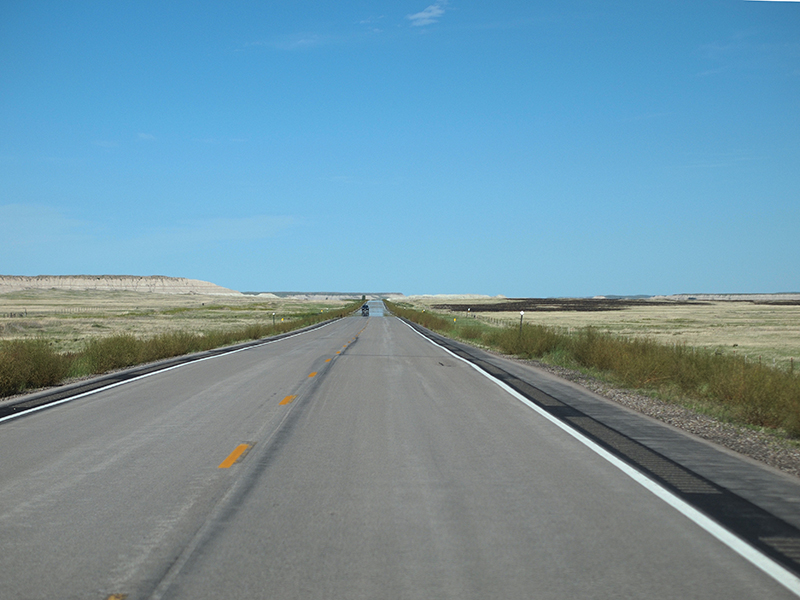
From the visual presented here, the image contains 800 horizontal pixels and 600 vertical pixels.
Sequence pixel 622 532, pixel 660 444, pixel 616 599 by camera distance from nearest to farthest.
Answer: pixel 616 599, pixel 622 532, pixel 660 444

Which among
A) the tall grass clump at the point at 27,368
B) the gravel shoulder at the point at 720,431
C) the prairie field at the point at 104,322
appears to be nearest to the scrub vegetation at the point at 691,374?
the gravel shoulder at the point at 720,431

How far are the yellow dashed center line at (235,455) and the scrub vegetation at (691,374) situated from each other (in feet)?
24.7

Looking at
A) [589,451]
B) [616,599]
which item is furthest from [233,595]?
[589,451]

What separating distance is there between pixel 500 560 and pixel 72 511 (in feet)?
11.6

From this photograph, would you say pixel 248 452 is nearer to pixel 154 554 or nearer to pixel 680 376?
pixel 154 554

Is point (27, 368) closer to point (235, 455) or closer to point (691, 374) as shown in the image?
point (235, 455)

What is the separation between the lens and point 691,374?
14.6 metres

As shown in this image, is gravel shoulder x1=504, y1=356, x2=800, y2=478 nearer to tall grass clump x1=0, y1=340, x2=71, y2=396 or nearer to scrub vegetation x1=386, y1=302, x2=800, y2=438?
scrub vegetation x1=386, y1=302, x2=800, y2=438

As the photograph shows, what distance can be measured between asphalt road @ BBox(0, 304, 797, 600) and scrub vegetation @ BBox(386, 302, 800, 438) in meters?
3.49

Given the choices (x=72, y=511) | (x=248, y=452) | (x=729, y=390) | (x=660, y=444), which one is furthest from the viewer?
(x=729, y=390)

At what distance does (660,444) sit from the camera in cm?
866

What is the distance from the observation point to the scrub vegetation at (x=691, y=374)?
10.6m

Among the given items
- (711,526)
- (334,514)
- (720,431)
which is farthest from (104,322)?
(711,526)

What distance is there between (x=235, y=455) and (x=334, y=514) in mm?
2485
